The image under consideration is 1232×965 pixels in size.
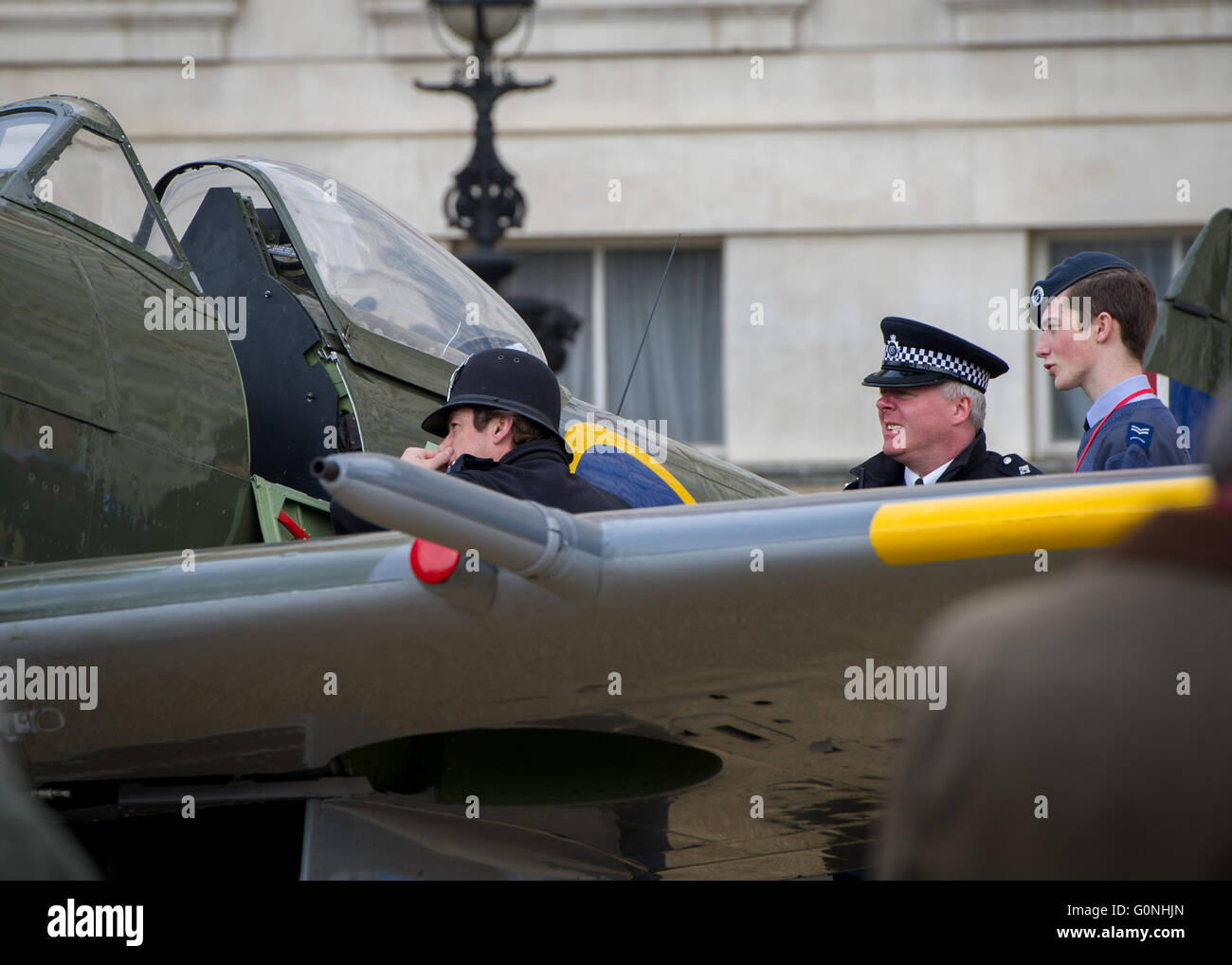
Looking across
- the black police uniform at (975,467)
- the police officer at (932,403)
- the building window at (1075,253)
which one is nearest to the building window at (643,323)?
the building window at (1075,253)

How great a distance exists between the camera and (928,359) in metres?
4.28

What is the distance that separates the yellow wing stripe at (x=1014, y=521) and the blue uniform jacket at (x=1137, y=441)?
3.56 feet

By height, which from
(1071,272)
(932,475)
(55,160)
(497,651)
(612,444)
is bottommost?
(497,651)

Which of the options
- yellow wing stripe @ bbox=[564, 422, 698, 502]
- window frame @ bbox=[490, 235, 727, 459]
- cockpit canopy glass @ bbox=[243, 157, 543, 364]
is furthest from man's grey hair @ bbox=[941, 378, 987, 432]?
window frame @ bbox=[490, 235, 727, 459]

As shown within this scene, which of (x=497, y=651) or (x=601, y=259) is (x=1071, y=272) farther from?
(x=601, y=259)

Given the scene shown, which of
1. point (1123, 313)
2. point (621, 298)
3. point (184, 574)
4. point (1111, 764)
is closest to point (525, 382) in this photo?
point (184, 574)

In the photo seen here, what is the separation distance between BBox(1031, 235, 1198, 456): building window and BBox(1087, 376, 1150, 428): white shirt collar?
867 cm

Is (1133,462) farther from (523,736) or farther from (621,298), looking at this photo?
(621,298)

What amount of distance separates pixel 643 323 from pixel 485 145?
356 cm

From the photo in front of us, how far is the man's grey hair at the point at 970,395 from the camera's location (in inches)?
168

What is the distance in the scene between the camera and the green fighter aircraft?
2574 millimetres

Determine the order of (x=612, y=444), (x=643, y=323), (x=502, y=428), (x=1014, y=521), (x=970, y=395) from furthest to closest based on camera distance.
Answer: (x=643, y=323)
(x=612, y=444)
(x=970, y=395)
(x=502, y=428)
(x=1014, y=521)

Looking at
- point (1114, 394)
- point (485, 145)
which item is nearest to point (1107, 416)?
point (1114, 394)
